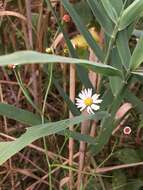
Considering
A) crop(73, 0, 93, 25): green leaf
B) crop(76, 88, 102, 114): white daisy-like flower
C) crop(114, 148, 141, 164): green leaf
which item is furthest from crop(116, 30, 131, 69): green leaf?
crop(114, 148, 141, 164): green leaf

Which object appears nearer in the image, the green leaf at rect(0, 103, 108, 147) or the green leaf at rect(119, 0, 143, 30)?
the green leaf at rect(119, 0, 143, 30)

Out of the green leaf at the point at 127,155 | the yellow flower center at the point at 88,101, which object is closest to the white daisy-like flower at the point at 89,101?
the yellow flower center at the point at 88,101

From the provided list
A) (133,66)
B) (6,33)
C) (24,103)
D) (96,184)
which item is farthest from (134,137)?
(133,66)

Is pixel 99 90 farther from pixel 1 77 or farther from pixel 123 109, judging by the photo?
pixel 1 77

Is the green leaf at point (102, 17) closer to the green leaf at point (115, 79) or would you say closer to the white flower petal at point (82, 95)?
the green leaf at point (115, 79)

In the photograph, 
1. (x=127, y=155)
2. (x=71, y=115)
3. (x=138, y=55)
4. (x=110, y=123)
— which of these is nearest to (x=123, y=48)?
(x=138, y=55)

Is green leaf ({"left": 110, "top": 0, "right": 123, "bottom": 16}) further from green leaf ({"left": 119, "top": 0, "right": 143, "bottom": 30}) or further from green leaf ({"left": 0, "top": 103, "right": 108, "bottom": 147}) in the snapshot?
green leaf ({"left": 0, "top": 103, "right": 108, "bottom": 147})
